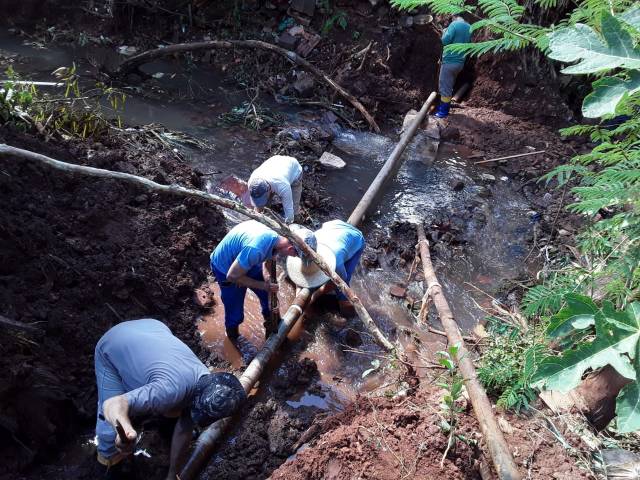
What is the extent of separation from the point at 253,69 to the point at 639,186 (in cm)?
824

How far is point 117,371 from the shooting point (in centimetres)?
354

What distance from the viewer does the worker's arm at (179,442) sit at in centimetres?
346

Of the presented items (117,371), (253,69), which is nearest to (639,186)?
(117,371)

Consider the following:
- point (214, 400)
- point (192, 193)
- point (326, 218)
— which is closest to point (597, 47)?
point (214, 400)

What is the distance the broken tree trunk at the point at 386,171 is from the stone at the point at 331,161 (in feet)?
2.07

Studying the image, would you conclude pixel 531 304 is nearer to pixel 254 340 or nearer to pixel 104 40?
pixel 254 340

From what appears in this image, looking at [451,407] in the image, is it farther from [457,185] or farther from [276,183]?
[457,185]

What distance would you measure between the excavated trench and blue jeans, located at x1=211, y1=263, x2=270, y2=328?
289 millimetres

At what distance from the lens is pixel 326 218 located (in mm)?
6680

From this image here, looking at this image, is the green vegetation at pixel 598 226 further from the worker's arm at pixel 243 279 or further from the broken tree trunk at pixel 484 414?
the worker's arm at pixel 243 279

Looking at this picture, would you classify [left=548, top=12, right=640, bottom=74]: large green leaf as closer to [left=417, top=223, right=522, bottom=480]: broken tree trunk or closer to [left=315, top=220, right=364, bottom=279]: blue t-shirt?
[left=417, top=223, right=522, bottom=480]: broken tree trunk

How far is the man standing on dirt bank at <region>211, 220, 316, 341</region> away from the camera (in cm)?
432

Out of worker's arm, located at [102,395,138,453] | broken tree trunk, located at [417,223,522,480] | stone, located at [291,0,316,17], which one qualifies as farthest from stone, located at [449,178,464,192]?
worker's arm, located at [102,395,138,453]

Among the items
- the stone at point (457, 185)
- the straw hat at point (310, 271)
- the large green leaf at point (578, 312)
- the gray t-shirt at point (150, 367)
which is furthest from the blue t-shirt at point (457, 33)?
the large green leaf at point (578, 312)
